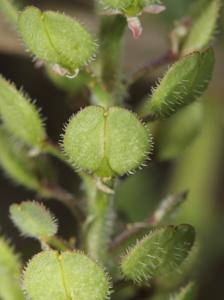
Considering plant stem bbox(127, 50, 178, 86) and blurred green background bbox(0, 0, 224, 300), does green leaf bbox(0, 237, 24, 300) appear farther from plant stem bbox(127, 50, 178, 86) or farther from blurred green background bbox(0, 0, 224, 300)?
blurred green background bbox(0, 0, 224, 300)

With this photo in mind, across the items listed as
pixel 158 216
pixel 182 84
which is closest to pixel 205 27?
pixel 182 84

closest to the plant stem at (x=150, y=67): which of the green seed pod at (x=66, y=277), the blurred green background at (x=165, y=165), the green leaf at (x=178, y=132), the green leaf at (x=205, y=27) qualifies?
the green leaf at (x=205, y=27)

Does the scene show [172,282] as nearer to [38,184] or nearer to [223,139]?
[38,184]

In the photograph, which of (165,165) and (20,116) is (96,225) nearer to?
(20,116)

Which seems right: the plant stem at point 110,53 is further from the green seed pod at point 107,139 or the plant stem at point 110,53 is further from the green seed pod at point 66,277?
the green seed pod at point 66,277

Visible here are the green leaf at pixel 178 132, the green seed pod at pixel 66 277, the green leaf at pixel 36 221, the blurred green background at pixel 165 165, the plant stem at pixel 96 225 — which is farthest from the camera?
the blurred green background at pixel 165 165

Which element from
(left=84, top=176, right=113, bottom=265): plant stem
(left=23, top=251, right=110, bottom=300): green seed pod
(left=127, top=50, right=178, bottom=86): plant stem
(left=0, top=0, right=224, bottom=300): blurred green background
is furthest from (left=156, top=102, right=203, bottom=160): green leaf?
(left=0, top=0, right=224, bottom=300): blurred green background
